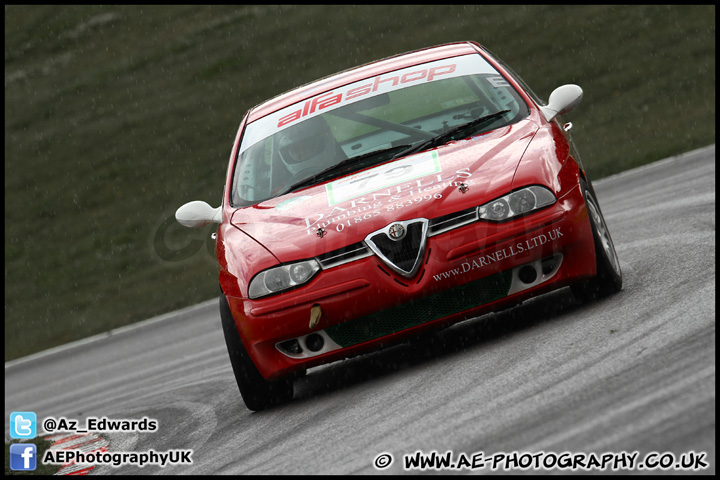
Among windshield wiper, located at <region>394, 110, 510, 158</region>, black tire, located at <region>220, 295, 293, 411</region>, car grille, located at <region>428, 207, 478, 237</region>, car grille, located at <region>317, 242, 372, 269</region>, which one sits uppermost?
windshield wiper, located at <region>394, 110, 510, 158</region>

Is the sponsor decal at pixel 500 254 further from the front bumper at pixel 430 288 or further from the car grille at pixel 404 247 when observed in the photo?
the car grille at pixel 404 247

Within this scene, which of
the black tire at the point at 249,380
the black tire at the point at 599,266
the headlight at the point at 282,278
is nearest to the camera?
the headlight at the point at 282,278

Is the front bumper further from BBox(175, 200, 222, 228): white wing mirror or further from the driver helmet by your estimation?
the driver helmet

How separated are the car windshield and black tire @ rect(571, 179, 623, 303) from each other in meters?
0.83

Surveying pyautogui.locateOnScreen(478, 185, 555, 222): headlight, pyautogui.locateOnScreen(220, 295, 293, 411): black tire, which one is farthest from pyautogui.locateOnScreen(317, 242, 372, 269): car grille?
pyautogui.locateOnScreen(220, 295, 293, 411): black tire

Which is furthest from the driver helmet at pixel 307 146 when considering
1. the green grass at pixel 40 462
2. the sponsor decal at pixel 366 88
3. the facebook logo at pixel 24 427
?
the facebook logo at pixel 24 427

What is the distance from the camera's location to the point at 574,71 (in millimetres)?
21828

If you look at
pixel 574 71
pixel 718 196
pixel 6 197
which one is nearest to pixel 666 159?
pixel 718 196

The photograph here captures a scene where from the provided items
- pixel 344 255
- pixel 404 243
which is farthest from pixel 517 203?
pixel 344 255

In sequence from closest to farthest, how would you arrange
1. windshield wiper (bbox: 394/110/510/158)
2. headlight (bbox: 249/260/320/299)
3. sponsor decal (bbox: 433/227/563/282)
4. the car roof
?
sponsor decal (bbox: 433/227/563/282)
headlight (bbox: 249/260/320/299)
windshield wiper (bbox: 394/110/510/158)
the car roof

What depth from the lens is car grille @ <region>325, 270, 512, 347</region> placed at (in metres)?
5.43

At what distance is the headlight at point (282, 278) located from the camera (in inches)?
216

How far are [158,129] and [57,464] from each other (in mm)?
19449

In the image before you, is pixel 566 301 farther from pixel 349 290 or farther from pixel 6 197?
pixel 6 197
